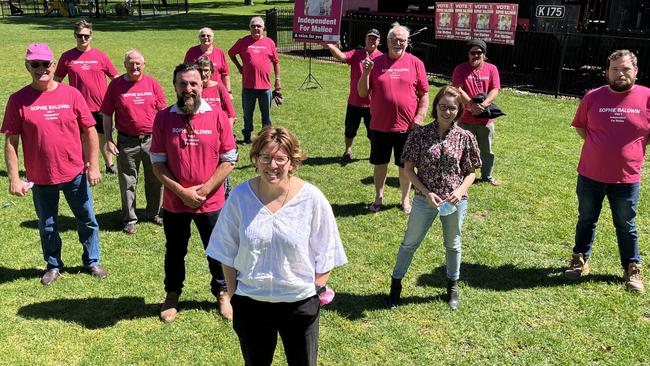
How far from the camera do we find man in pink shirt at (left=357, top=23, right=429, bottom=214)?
6035 millimetres

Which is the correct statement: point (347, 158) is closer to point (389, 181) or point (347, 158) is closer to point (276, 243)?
point (389, 181)

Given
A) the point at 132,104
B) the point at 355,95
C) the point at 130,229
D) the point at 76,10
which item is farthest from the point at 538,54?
the point at 76,10

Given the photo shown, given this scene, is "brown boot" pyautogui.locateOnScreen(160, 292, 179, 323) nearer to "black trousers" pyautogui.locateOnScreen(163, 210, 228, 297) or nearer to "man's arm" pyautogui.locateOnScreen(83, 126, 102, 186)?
"black trousers" pyautogui.locateOnScreen(163, 210, 228, 297)

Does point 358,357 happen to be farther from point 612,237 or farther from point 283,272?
point 612,237

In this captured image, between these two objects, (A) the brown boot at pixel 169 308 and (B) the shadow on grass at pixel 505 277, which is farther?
(B) the shadow on grass at pixel 505 277

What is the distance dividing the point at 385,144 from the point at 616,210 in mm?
2577

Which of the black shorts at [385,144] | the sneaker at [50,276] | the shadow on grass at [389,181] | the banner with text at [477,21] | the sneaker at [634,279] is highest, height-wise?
the banner with text at [477,21]

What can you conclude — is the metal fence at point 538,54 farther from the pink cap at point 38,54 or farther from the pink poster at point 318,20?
the pink cap at point 38,54

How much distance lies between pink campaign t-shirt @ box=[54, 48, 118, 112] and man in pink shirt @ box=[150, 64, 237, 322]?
141 inches

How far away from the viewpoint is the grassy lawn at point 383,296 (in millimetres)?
4070

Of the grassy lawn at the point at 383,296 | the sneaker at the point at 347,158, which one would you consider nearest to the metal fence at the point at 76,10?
the sneaker at the point at 347,158

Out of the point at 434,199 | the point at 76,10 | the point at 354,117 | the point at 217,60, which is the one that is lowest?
the point at 354,117

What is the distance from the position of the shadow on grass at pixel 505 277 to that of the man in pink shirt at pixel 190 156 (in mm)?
2223

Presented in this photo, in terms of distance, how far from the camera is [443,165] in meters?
4.20
